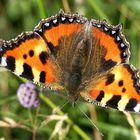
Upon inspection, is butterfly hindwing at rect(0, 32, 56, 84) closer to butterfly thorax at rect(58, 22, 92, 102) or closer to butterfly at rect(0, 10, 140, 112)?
butterfly at rect(0, 10, 140, 112)

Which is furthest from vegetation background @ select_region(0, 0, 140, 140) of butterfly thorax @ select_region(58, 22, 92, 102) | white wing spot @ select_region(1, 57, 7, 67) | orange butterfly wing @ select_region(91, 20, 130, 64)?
white wing spot @ select_region(1, 57, 7, 67)

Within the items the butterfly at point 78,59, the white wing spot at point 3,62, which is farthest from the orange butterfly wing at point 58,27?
the white wing spot at point 3,62

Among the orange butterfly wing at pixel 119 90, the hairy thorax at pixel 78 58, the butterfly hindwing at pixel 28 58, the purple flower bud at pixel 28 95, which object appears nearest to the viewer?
the orange butterfly wing at pixel 119 90

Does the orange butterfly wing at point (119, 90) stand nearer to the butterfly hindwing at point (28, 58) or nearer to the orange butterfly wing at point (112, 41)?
the orange butterfly wing at point (112, 41)

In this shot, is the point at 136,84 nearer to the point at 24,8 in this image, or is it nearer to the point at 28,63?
the point at 28,63

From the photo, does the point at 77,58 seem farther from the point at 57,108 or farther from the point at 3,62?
the point at 3,62

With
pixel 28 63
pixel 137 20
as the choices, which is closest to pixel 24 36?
pixel 28 63
